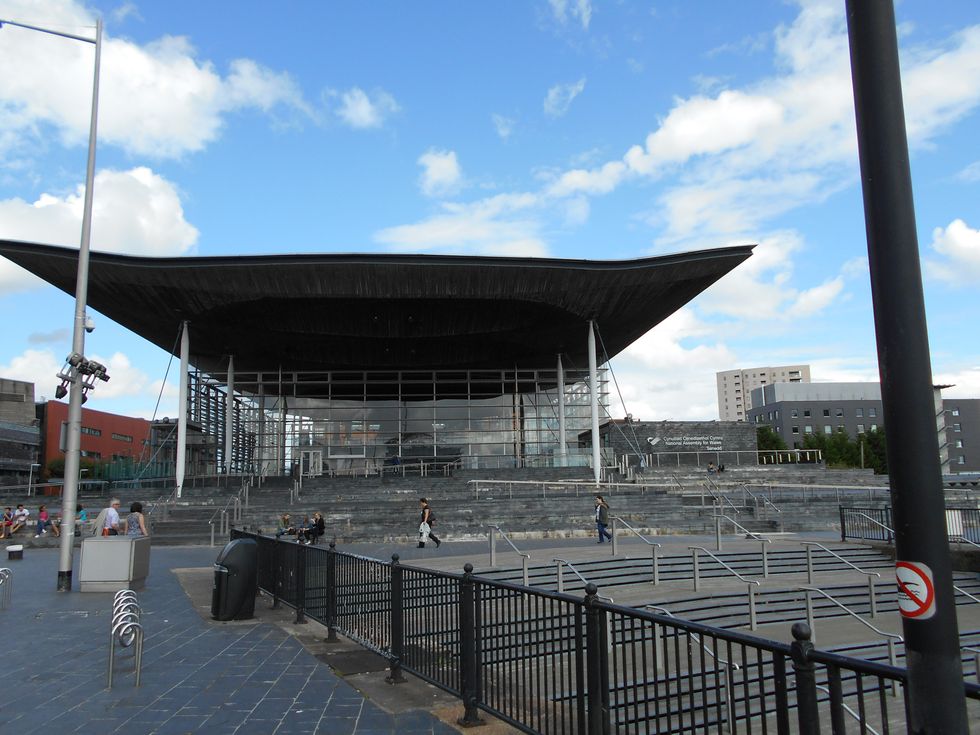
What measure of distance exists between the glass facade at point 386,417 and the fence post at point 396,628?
39.4m

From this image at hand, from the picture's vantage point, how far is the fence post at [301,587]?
11.0 metres

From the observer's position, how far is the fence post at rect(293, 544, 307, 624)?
10953mm

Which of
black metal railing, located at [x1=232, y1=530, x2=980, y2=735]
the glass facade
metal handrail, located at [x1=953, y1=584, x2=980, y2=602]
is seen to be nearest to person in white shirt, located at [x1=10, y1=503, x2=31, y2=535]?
the glass facade

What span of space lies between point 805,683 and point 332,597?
7.45 metres

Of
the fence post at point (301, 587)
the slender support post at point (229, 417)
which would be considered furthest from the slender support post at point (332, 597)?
the slender support post at point (229, 417)

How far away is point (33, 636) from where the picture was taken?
9938mm

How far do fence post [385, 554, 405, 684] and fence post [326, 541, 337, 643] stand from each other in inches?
77.7

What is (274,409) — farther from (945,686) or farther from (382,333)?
(945,686)

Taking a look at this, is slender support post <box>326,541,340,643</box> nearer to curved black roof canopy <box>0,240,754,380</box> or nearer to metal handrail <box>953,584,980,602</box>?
metal handrail <box>953,584,980,602</box>

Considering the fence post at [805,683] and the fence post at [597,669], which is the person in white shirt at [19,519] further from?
the fence post at [805,683]

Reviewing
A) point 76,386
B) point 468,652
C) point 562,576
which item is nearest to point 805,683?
point 468,652

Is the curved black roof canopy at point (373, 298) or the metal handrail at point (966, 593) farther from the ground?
the curved black roof canopy at point (373, 298)

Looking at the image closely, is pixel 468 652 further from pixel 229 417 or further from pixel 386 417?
pixel 386 417

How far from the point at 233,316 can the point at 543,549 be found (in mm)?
A: 25482
